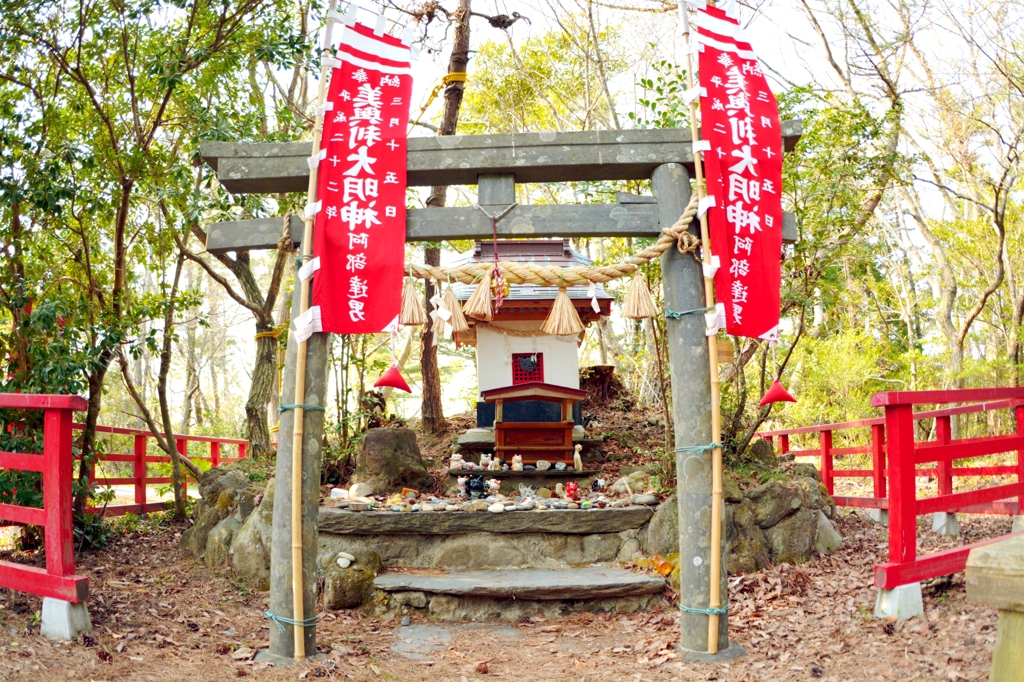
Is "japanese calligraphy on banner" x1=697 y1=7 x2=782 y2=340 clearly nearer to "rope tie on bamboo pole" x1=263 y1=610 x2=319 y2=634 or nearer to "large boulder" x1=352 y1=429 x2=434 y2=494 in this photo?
"rope tie on bamboo pole" x1=263 y1=610 x2=319 y2=634

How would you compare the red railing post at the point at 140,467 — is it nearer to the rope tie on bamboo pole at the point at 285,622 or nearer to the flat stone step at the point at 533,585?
the flat stone step at the point at 533,585

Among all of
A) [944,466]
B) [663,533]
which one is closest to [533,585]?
[663,533]

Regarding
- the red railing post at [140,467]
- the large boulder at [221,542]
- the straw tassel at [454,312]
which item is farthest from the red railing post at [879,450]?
the red railing post at [140,467]

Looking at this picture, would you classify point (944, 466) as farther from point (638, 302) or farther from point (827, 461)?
point (638, 302)

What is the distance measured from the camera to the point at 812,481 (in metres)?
7.48

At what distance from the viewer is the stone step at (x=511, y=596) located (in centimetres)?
589

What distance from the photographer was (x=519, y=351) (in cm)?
911

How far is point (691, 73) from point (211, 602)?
527 cm

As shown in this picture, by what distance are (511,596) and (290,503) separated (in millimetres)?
2029

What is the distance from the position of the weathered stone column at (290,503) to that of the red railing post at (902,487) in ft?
11.5

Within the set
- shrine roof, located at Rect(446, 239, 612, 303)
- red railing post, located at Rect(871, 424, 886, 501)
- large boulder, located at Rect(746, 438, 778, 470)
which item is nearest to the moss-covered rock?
large boulder, located at Rect(746, 438, 778, 470)

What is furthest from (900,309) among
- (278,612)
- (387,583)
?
(278,612)

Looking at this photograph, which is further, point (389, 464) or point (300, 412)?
A: point (389, 464)

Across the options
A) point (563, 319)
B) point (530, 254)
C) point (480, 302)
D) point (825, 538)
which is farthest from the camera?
point (530, 254)
